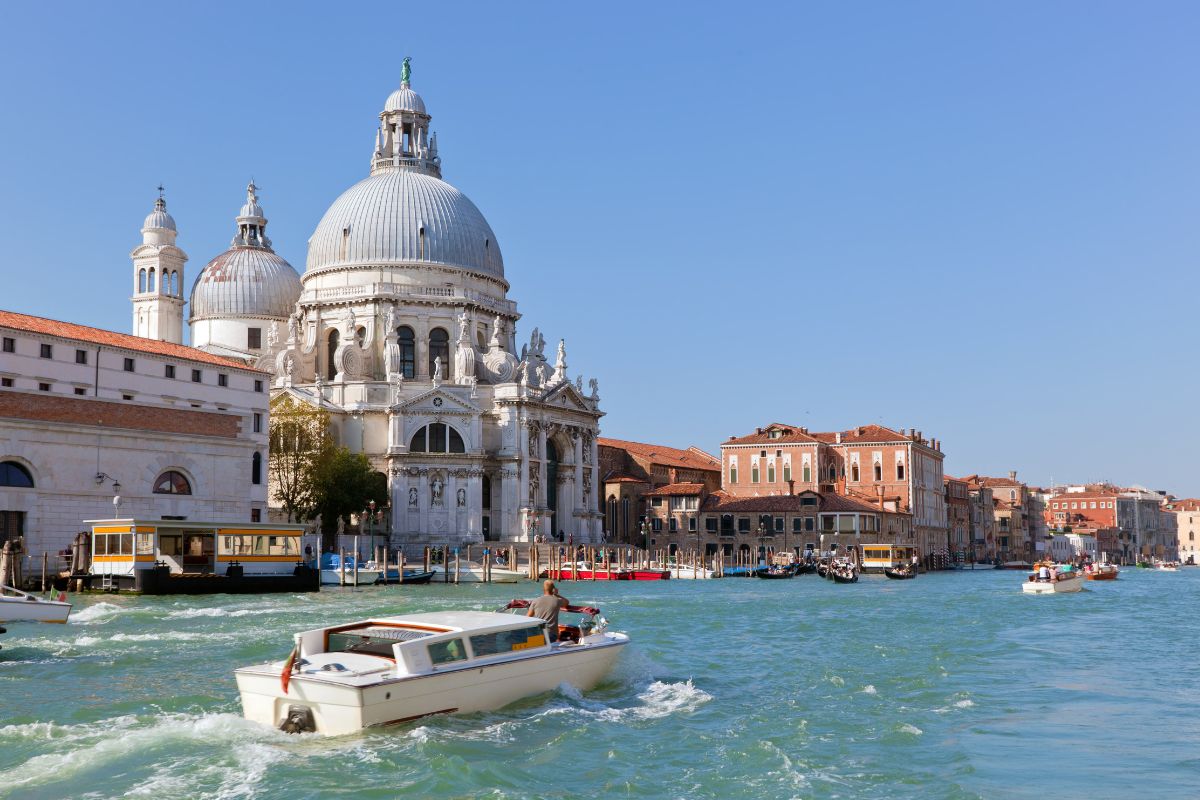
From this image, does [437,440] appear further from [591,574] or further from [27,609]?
[27,609]

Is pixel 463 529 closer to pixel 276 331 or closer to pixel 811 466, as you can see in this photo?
pixel 276 331

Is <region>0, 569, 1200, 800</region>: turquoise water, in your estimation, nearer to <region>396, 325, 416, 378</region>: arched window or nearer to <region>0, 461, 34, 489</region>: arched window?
<region>0, 461, 34, 489</region>: arched window

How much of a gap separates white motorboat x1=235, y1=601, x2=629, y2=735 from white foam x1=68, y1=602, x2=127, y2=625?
13.6 meters

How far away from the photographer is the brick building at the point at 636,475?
75.4 meters

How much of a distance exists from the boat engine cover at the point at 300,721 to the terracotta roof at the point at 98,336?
95.3 ft

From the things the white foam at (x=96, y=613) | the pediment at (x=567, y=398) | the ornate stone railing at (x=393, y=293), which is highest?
the ornate stone railing at (x=393, y=293)

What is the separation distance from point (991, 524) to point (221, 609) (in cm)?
8179

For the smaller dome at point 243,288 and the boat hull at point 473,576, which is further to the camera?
the smaller dome at point 243,288

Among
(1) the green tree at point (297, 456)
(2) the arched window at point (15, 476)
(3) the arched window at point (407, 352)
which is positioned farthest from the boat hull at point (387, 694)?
(3) the arched window at point (407, 352)

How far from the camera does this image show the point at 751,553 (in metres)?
67.9

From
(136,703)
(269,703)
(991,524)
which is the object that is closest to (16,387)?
(136,703)

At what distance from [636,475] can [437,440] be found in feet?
75.2

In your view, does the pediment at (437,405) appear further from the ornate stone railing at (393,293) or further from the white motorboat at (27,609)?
the white motorboat at (27,609)

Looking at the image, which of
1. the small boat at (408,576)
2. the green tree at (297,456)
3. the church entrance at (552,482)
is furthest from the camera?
the church entrance at (552,482)
